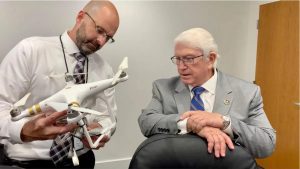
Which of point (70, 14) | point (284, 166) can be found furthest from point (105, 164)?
point (284, 166)

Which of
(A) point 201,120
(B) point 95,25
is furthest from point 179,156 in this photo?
(B) point 95,25

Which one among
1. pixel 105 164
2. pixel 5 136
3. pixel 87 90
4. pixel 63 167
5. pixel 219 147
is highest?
pixel 87 90

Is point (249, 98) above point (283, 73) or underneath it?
above

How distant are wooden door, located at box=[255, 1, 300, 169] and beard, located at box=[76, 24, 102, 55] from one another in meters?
1.68

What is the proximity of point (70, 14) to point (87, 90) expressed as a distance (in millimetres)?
1267

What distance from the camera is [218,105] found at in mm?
1435

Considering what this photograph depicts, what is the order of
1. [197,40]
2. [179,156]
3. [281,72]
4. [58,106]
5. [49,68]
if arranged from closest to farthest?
[179,156], [58,106], [197,40], [49,68], [281,72]

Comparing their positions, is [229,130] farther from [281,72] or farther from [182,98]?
[281,72]

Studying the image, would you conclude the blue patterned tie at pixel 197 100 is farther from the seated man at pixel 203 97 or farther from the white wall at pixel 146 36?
the white wall at pixel 146 36

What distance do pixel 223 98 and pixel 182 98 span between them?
192mm

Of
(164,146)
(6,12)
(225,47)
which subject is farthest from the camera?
(225,47)

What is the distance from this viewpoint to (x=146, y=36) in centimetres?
246

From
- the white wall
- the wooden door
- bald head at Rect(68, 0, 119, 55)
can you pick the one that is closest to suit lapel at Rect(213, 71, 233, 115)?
bald head at Rect(68, 0, 119, 55)

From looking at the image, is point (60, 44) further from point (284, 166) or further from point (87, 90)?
point (284, 166)
